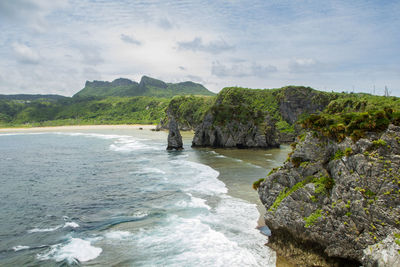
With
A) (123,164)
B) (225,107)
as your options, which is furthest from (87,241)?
(225,107)

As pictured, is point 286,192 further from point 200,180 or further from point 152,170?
point 152,170

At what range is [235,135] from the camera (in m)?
67.3

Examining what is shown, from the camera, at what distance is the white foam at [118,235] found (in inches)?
722

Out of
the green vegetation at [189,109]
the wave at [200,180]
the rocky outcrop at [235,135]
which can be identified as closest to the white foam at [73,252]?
the wave at [200,180]

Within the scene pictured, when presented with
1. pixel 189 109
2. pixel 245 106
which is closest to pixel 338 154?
pixel 245 106

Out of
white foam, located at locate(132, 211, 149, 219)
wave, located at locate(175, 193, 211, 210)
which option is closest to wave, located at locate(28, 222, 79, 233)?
white foam, located at locate(132, 211, 149, 219)

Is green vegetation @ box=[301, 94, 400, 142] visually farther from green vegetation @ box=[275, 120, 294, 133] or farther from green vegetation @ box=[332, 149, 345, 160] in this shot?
green vegetation @ box=[275, 120, 294, 133]

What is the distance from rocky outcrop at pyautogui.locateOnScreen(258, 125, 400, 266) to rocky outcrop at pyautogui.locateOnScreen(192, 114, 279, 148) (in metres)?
49.9

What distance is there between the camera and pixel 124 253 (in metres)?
16.1

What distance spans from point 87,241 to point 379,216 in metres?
17.8

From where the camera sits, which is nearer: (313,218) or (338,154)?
(313,218)

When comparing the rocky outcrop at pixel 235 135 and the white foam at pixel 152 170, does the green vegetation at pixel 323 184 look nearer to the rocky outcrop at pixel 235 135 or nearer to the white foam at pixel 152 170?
the white foam at pixel 152 170

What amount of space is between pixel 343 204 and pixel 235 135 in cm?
5386

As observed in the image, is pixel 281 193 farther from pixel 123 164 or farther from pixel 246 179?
pixel 123 164
